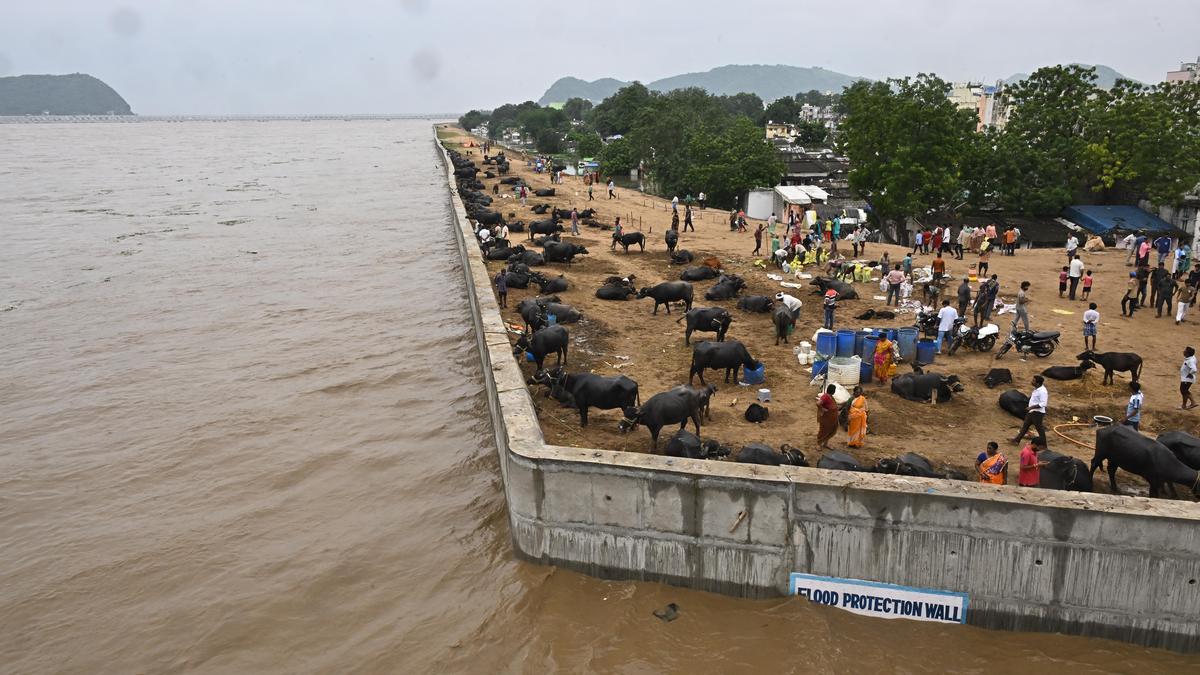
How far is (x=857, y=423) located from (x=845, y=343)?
3.08 meters

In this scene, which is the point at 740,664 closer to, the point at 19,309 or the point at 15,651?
the point at 15,651

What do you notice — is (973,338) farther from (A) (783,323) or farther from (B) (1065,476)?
(B) (1065,476)

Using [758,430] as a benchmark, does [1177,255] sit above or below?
above

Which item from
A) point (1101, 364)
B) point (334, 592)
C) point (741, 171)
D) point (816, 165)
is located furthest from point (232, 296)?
point (816, 165)

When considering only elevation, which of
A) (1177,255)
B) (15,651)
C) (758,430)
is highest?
(1177,255)

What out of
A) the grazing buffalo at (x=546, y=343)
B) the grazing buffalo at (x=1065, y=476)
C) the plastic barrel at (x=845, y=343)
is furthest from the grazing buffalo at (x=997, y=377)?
the grazing buffalo at (x=546, y=343)

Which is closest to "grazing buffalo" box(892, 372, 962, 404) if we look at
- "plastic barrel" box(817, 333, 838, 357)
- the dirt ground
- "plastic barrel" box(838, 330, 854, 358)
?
the dirt ground

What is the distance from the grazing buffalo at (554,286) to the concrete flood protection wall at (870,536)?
10991 millimetres

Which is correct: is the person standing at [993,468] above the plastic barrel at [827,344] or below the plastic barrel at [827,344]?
below

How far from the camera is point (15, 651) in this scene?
29.2 ft

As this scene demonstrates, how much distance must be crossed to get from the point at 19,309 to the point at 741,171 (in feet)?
108

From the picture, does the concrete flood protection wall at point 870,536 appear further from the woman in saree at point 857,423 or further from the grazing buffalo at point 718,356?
the grazing buffalo at point 718,356

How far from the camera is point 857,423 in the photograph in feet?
37.7

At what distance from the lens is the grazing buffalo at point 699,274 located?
2209cm
